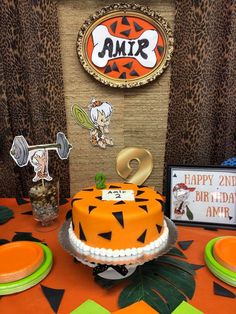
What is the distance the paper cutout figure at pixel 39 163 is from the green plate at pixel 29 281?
35 centimetres

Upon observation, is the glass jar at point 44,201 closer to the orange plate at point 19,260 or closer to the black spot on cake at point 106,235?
the orange plate at point 19,260

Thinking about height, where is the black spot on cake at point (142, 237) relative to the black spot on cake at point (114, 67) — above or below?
below

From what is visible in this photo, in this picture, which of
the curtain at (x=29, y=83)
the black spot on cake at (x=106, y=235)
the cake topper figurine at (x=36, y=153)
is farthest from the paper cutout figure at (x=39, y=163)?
the black spot on cake at (x=106, y=235)

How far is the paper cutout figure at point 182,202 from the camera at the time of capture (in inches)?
47.4

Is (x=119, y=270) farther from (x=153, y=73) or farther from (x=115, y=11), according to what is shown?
(x=115, y=11)

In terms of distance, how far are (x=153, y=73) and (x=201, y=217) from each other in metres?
0.65

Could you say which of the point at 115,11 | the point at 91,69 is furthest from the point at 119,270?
the point at 115,11

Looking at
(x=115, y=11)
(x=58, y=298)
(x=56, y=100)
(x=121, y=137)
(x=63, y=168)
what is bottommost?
(x=58, y=298)

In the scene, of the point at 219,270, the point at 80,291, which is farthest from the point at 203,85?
the point at 80,291

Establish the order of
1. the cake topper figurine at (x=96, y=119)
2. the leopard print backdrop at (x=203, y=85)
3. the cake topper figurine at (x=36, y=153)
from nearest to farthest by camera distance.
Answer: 1. the cake topper figurine at (x=36, y=153)
2. the leopard print backdrop at (x=203, y=85)
3. the cake topper figurine at (x=96, y=119)

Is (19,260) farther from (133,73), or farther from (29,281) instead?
(133,73)

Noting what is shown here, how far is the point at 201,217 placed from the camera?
1.19m

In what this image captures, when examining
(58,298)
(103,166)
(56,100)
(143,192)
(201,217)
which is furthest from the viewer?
(103,166)

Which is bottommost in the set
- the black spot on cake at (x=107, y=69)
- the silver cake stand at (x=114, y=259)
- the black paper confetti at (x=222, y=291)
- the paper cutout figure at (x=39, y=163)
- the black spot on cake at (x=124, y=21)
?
the black paper confetti at (x=222, y=291)
